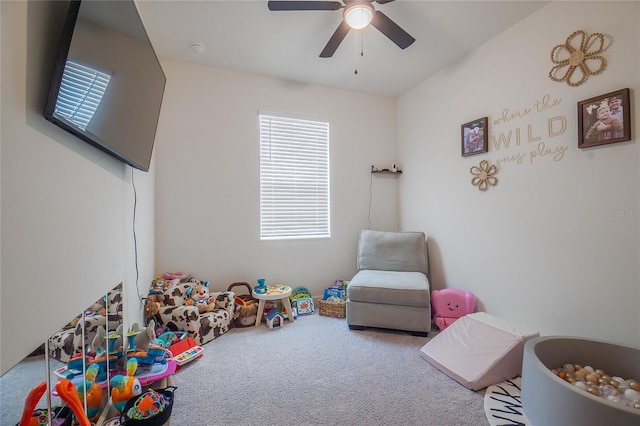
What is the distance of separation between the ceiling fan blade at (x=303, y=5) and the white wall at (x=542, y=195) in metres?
1.55

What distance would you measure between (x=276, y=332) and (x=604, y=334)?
2.33m

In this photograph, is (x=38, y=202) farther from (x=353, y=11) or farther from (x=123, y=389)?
(x=353, y=11)

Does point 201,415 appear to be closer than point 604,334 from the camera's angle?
Yes

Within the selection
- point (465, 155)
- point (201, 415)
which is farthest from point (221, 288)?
point (465, 155)

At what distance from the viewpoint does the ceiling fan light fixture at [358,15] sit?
1677mm

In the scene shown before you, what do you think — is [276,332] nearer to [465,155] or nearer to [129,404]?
[129,404]

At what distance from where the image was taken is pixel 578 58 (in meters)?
1.76

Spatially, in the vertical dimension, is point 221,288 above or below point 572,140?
below

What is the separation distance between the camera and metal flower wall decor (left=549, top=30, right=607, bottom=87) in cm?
167

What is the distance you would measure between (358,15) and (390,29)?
28 centimetres

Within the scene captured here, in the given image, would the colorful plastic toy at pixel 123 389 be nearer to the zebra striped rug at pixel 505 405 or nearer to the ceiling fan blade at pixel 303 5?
the zebra striped rug at pixel 505 405

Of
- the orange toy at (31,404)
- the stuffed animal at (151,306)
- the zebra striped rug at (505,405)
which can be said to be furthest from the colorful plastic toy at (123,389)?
the zebra striped rug at (505,405)

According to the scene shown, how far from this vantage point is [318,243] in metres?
3.17

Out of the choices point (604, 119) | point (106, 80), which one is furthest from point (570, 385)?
point (106, 80)
